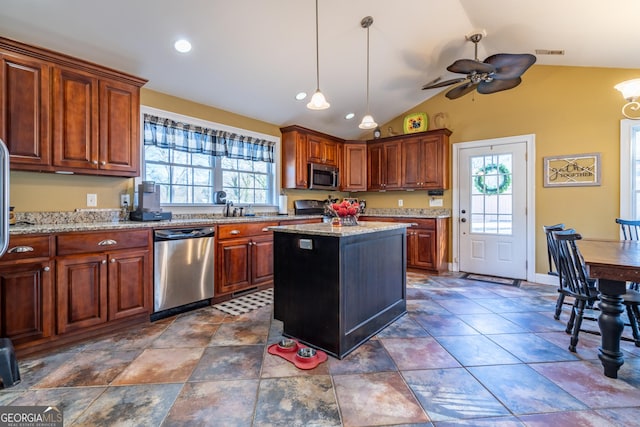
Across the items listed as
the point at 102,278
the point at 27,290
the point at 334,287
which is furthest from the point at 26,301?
the point at 334,287

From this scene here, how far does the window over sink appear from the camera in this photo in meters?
3.36

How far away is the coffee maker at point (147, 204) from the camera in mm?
2887

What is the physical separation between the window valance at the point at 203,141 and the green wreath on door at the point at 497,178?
3.26 m

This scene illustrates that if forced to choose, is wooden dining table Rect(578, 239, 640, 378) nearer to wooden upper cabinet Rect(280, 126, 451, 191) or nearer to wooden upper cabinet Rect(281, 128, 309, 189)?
wooden upper cabinet Rect(280, 126, 451, 191)

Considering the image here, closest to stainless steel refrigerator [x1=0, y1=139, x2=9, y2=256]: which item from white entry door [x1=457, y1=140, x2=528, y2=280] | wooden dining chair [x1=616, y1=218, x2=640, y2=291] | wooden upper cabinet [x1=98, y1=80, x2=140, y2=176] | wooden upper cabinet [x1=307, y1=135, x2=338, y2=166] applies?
wooden upper cabinet [x1=98, y1=80, x2=140, y2=176]

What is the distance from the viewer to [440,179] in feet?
15.4

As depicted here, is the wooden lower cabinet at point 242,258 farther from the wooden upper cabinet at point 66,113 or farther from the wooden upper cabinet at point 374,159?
the wooden upper cabinet at point 374,159

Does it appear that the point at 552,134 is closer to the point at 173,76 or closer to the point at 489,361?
the point at 489,361

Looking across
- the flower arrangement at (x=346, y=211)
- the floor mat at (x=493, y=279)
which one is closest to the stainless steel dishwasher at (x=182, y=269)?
the flower arrangement at (x=346, y=211)

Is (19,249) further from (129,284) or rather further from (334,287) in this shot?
(334,287)

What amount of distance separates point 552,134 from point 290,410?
458cm

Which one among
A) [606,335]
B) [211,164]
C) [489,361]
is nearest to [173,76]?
Result: [211,164]

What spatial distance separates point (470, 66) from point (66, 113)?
3.56 meters

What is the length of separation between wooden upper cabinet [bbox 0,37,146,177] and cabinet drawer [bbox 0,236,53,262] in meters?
0.63
